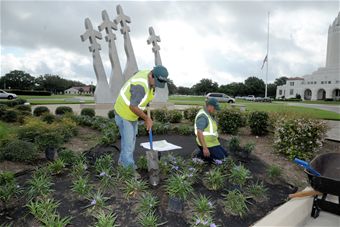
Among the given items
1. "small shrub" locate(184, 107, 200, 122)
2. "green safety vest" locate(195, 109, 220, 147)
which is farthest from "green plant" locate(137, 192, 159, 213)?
"small shrub" locate(184, 107, 200, 122)

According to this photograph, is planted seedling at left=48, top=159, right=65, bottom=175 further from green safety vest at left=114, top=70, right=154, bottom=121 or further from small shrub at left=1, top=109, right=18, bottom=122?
small shrub at left=1, top=109, right=18, bottom=122

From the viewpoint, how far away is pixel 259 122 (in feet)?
25.2

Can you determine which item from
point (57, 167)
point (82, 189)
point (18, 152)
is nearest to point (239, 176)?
point (82, 189)

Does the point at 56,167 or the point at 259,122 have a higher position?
the point at 259,122

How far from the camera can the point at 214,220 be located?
288 centimetres

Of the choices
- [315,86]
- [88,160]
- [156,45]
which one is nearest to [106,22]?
[156,45]

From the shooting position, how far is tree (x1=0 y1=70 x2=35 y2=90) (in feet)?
257

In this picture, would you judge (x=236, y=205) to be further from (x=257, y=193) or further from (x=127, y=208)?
(x=127, y=208)

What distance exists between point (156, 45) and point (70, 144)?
49.2 feet

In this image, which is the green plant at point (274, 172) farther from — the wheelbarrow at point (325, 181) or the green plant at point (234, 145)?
the green plant at point (234, 145)

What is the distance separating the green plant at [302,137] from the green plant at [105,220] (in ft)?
14.2

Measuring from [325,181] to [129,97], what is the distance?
273 centimetres

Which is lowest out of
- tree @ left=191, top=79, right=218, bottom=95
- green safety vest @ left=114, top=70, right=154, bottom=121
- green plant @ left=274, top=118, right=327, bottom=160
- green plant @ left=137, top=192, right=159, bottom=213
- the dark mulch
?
the dark mulch

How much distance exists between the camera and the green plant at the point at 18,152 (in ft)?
15.2
